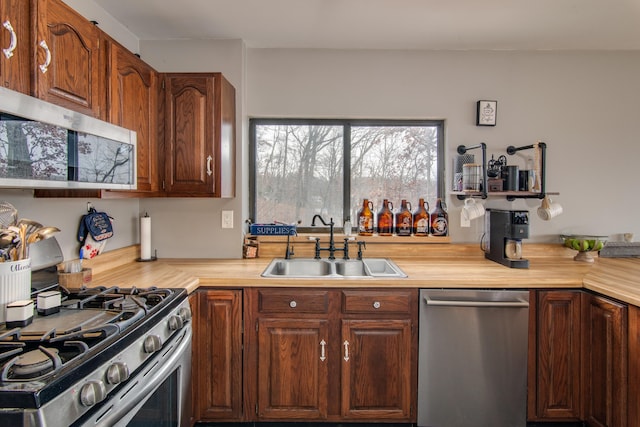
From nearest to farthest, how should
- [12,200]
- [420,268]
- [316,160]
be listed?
[12,200] → [420,268] → [316,160]

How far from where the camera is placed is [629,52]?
8.54 feet

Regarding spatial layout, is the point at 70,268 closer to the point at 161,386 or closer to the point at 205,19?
the point at 161,386

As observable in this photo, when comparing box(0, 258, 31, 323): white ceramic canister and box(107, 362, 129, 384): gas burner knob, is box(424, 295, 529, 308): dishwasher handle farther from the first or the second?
box(0, 258, 31, 323): white ceramic canister

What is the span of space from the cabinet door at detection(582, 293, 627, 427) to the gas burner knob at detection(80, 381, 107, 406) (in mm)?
2096

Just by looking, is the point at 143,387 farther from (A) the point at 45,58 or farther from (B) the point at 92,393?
(A) the point at 45,58

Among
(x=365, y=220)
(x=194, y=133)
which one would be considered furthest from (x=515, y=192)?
(x=194, y=133)

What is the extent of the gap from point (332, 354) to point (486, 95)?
2.05m

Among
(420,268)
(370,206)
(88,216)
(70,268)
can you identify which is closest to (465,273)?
(420,268)

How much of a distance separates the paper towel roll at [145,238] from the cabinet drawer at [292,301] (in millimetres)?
956

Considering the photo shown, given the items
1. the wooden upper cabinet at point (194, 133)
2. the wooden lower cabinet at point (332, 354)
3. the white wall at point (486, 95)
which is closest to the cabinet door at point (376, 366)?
the wooden lower cabinet at point (332, 354)

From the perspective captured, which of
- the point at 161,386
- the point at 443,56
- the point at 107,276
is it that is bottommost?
the point at 161,386

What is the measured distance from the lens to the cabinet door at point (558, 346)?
1.92 m

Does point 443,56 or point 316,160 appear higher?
point 443,56

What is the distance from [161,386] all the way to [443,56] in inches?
102
